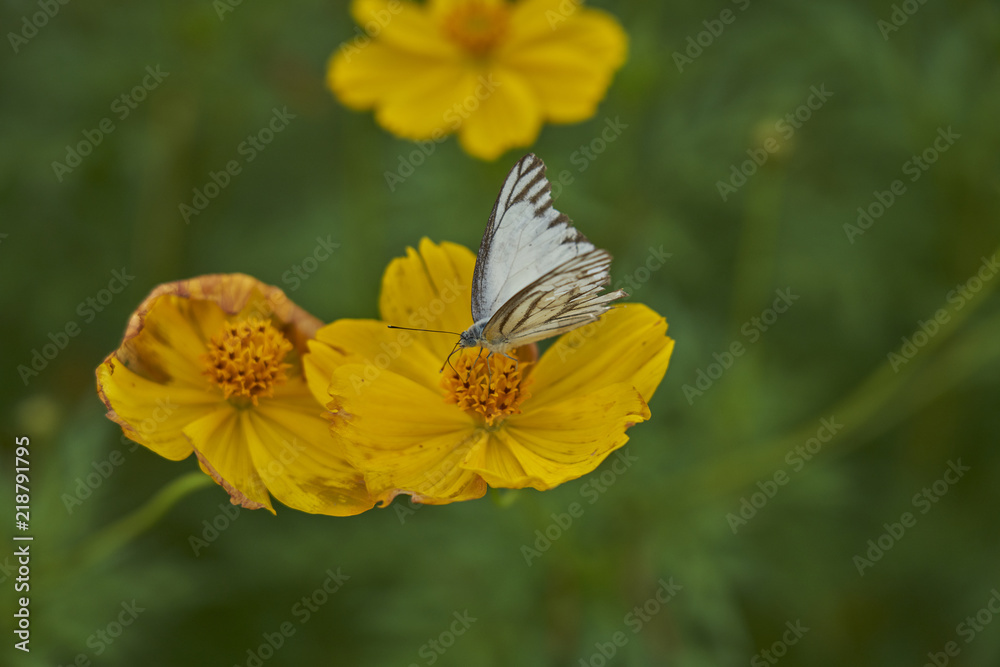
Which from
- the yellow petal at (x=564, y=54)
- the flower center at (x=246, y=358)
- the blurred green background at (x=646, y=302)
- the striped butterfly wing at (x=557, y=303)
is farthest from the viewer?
the yellow petal at (x=564, y=54)

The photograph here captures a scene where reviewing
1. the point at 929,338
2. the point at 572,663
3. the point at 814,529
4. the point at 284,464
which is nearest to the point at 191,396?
the point at 284,464

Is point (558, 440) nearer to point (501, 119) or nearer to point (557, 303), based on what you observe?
point (557, 303)

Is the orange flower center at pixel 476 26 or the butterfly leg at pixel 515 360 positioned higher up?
the orange flower center at pixel 476 26

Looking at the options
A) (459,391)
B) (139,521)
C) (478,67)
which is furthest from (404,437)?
(478,67)

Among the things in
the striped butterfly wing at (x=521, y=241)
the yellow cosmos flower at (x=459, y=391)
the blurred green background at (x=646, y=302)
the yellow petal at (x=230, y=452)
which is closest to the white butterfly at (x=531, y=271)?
the striped butterfly wing at (x=521, y=241)

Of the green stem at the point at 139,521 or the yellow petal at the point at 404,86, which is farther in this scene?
the yellow petal at the point at 404,86

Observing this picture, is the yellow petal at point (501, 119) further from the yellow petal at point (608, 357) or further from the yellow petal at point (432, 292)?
the yellow petal at point (608, 357)

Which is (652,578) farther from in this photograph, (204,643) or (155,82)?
(155,82)

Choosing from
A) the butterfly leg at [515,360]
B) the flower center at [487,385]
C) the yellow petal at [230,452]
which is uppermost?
the butterfly leg at [515,360]

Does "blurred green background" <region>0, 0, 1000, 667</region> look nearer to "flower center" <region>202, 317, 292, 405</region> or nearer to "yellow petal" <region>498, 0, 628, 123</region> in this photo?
"yellow petal" <region>498, 0, 628, 123</region>
